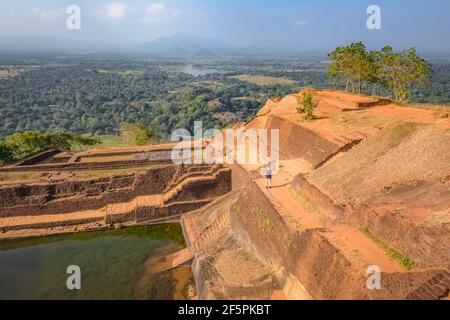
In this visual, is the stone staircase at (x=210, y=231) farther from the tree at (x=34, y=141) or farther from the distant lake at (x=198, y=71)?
the distant lake at (x=198, y=71)

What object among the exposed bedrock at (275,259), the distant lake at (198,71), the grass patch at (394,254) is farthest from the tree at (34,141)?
the distant lake at (198,71)

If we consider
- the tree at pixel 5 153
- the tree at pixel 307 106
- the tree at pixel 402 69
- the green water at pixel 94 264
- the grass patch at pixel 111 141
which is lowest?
the green water at pixel 94 264

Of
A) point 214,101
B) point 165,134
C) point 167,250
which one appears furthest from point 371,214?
point 214,101

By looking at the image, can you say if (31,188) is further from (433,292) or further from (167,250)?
(433,292)

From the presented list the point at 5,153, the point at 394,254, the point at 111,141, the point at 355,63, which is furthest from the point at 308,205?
the point at 111,141

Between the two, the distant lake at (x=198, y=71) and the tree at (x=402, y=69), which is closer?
the tree at (x=402, y=69)
